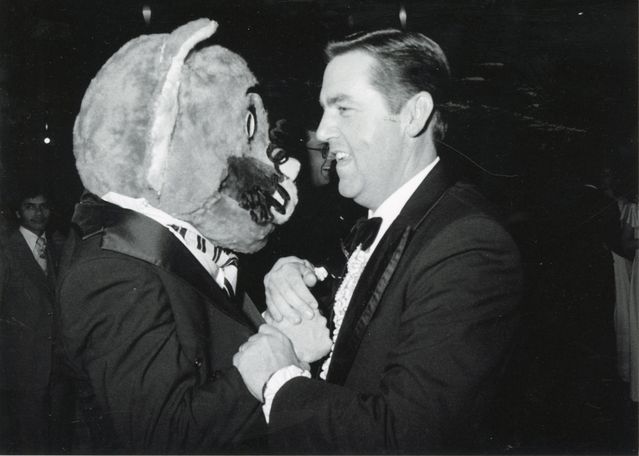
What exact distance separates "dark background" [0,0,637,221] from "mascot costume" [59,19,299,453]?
64 centimetres

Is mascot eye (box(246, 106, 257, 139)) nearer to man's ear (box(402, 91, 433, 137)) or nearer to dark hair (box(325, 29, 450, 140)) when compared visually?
dark hair (box(325, 29, 450, 140))

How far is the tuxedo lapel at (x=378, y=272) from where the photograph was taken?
4.53 feet

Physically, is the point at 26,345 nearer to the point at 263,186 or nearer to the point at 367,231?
the point at 263,186

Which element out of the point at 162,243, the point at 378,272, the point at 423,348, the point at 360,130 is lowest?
the point at 423,348

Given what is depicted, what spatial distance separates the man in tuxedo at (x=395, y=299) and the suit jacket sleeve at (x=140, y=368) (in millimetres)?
125

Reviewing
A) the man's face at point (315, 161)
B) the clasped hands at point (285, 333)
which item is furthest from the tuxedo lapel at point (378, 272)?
the man's face at point (315, 161)

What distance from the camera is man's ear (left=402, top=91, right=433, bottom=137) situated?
1.57 metres

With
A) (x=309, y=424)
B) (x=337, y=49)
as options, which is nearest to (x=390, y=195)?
(x=337, y=49)

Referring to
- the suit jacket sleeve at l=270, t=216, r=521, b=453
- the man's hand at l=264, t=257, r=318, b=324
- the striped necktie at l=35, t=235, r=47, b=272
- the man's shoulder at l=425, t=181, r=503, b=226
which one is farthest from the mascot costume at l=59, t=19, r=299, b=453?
the striped necktie at l=35, t=235, r=47, b=272

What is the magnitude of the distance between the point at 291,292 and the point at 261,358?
254 millimetres

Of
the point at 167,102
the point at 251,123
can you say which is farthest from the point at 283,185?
the point at 167,102

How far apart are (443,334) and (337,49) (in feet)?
3.15

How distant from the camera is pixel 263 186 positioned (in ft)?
5.37

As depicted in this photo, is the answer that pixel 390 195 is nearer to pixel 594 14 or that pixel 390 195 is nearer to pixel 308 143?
pixel 308 143
